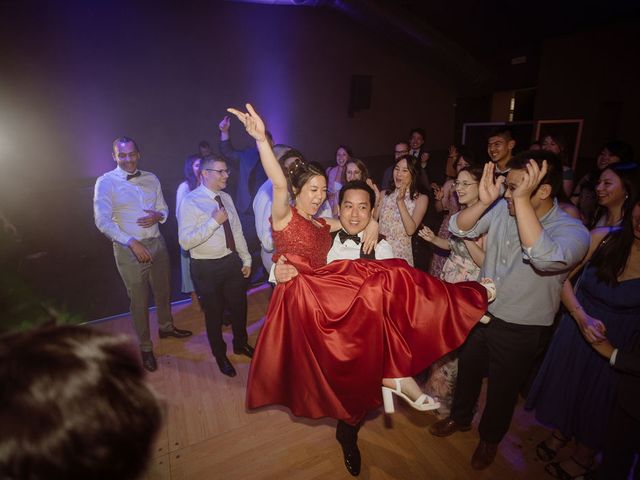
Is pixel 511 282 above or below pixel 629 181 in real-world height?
below

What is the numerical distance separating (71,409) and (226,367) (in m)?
2.69

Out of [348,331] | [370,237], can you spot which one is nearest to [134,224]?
[370,237]

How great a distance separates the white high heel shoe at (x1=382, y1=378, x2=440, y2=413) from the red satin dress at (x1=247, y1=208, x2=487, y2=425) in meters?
0.05

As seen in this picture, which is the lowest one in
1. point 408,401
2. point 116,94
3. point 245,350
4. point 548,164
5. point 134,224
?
point 245,350

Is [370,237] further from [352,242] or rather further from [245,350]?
[245,350]

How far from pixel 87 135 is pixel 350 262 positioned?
5.87 m

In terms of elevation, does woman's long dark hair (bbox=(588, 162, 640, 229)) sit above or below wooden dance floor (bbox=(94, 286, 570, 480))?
above

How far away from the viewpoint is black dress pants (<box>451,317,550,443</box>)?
193 centimetres

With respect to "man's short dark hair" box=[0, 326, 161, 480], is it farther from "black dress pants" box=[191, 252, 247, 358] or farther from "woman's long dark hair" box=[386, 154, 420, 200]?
"woman's long dark hair" box=[386, 154, 420, 200]

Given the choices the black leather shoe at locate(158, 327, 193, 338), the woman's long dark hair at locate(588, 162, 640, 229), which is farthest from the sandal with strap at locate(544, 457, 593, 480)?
the black leather shoe at locate(158, 327, 193, 338)

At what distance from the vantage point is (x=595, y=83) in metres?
6.04

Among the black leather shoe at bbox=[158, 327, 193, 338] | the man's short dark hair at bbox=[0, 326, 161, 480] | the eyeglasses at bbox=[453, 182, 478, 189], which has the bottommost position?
the black leather shoe at bbox=[158, 327, 193, 338]

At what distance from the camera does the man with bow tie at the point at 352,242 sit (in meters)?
2.10

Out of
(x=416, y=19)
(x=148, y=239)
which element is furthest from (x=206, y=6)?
(x=148, y=239)
